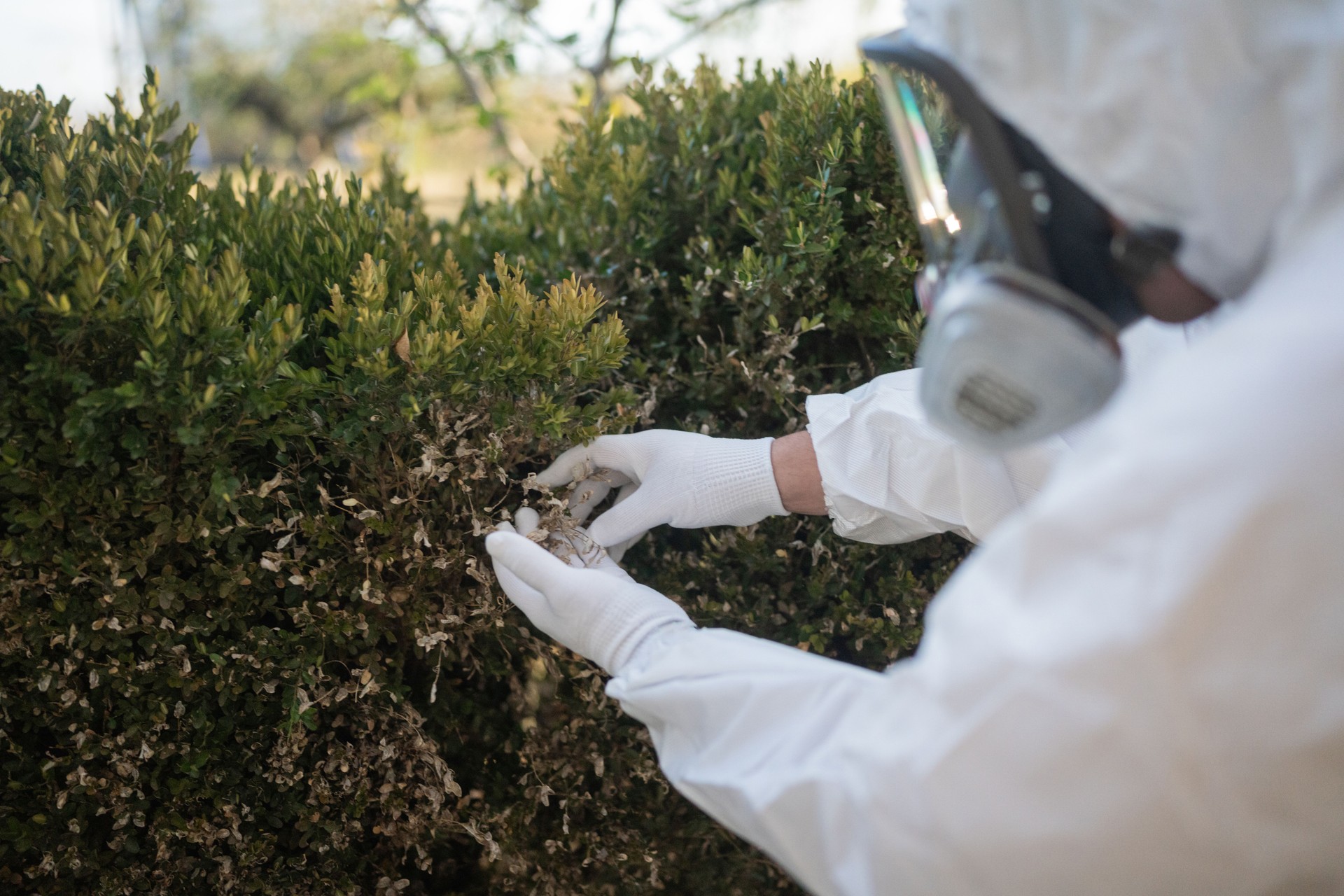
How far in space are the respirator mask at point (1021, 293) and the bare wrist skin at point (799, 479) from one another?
1.93 ft

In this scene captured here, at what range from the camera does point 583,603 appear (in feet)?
5.35

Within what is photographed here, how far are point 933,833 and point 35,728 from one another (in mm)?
1739

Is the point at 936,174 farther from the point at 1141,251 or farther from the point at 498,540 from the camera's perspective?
the point at 498,540

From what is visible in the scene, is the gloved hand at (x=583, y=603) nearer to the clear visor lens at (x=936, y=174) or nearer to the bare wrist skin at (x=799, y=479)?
the bare wrist skin at (x=799, y=479)

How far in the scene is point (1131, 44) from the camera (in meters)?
1.12

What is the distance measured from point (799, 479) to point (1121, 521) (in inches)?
36.9

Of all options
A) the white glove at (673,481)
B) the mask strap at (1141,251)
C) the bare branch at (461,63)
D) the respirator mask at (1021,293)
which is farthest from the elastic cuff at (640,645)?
the bare branch at (461,63)

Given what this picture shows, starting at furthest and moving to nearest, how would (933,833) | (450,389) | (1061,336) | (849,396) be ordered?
(849,396) < (450,389) < (1061,336) < (933,833)

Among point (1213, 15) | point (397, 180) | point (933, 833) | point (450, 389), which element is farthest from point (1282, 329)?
point (397, 180)

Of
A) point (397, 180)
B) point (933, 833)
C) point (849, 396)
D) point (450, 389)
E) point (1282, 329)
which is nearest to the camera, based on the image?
point (1282, 329)

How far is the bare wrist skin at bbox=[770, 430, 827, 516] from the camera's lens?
77.5 inches

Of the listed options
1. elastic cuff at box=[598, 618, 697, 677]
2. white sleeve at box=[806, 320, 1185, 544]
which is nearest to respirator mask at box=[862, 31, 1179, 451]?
white sleeve at box=[806, 320, 1185, 544]

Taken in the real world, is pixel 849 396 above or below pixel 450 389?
below

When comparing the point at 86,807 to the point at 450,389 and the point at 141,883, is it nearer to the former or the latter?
the point at 141,883
